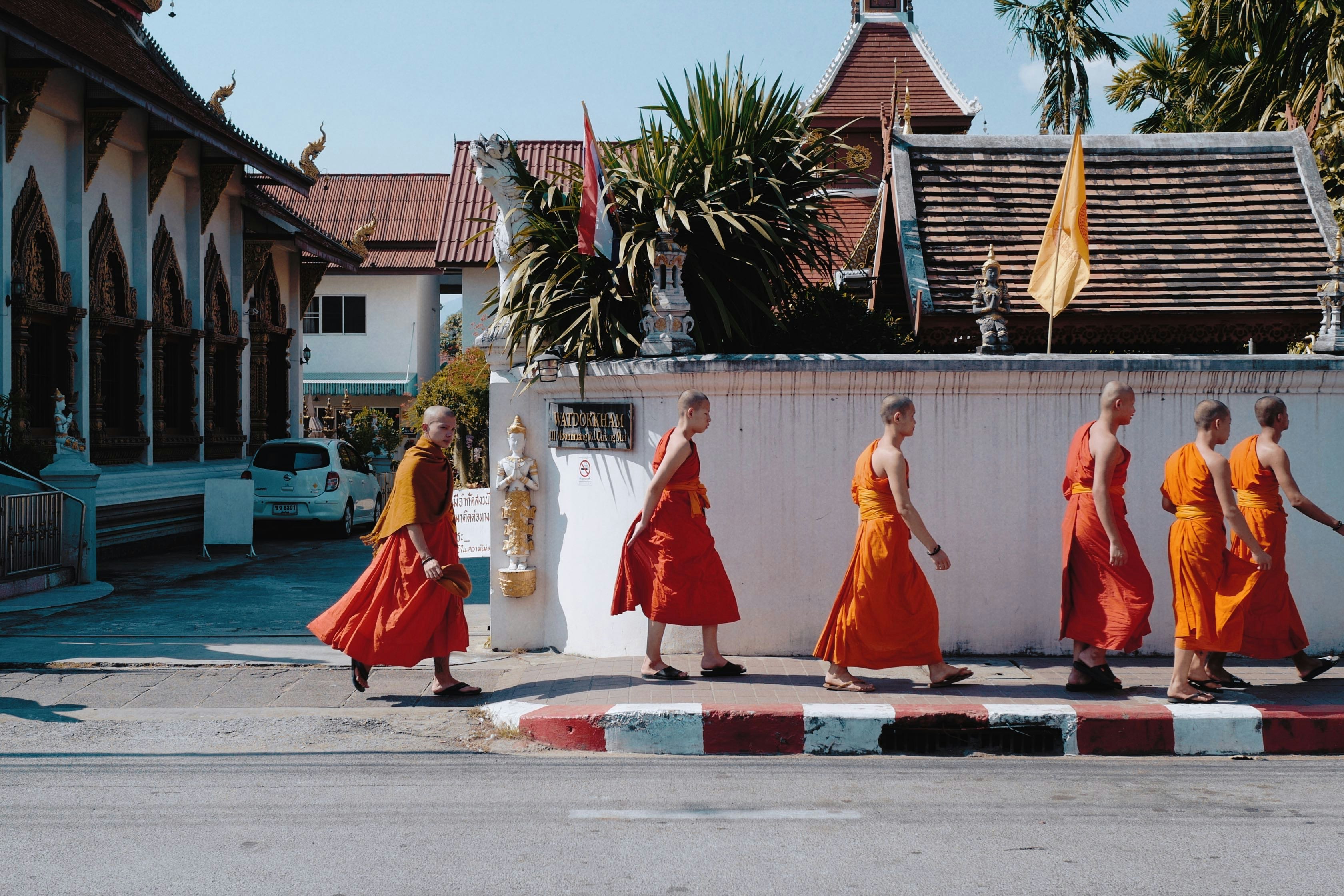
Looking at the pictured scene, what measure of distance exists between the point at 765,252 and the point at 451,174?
26.0m

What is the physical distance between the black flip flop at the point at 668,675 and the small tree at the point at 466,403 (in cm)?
1522

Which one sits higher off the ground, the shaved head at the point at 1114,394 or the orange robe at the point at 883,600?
the shaved head at the point at 1114,394

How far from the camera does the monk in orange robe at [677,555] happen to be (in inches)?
256

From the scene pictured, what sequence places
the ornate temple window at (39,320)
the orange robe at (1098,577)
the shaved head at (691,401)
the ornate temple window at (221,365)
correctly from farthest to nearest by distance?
the ornate temple window at (221,365) < the ornate temple window at (39,320) < the shaved head at (691,401) < the orange robe at (1098,577)

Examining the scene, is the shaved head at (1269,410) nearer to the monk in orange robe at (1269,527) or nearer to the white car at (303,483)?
the monk in orange robe at (1269,527)

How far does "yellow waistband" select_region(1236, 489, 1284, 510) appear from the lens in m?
6.40

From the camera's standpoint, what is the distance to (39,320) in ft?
47.6

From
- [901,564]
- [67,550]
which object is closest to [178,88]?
[67,550]

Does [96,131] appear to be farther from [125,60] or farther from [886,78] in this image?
[886,78]

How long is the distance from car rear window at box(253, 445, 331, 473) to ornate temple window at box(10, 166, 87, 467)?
2.65m

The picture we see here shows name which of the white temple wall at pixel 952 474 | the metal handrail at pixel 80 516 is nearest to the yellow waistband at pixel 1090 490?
the white temple wall at pixel 952 474

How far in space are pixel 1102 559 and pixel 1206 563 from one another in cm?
54

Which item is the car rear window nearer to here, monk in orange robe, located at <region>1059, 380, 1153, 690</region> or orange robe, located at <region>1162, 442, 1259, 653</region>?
monk in orange robe, located at <region>1059, 380, 1153, 690</region>

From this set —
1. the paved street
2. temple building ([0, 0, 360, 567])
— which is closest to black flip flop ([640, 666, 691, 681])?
the paved street
